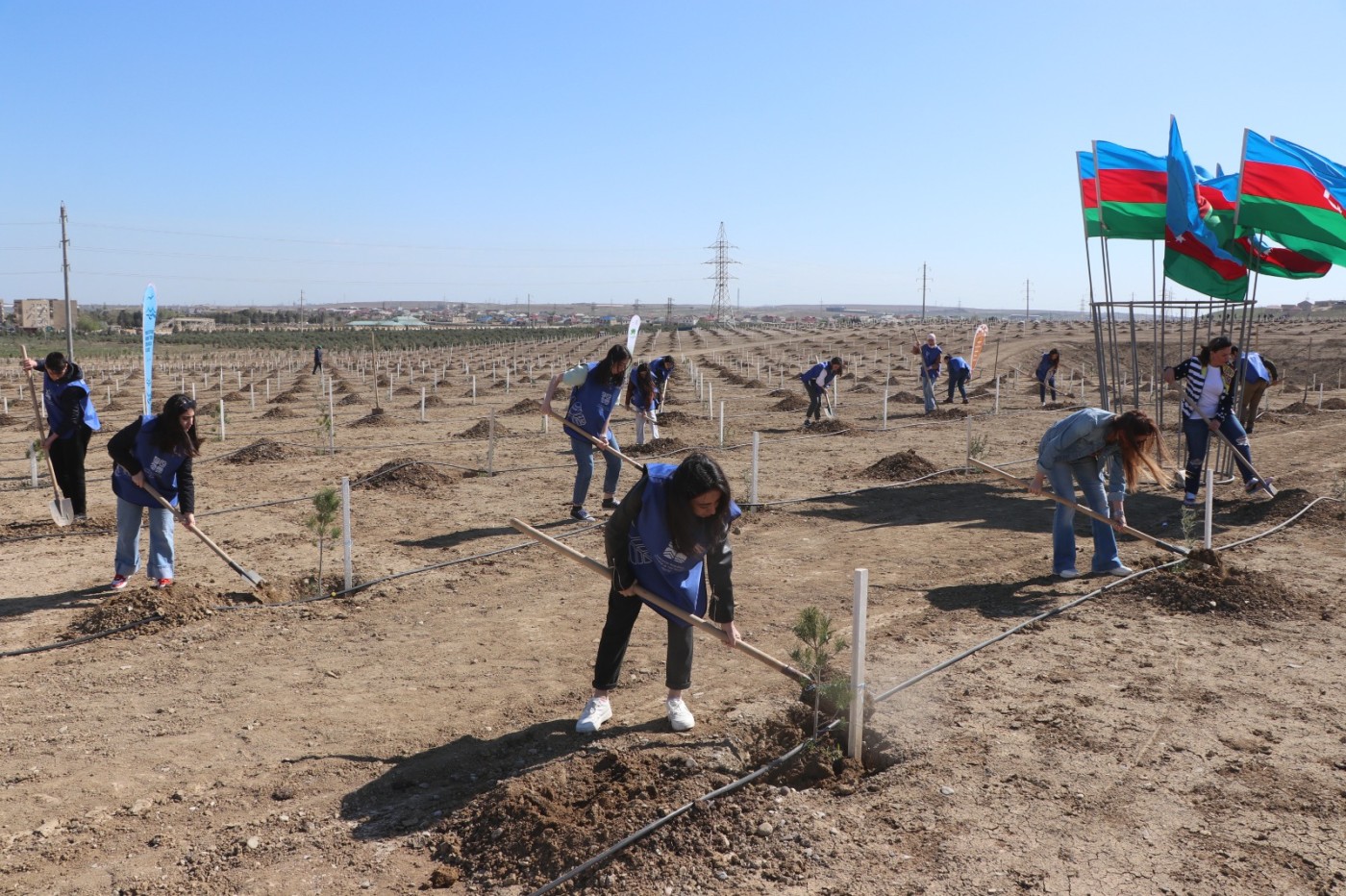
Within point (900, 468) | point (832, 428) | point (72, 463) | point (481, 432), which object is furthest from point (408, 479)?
point (832, 428)

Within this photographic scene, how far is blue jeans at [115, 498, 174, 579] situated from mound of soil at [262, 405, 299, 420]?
51.9 ft

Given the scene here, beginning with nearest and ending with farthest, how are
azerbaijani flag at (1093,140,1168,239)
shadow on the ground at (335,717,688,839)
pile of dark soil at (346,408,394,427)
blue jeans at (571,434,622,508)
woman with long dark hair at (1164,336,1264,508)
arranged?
shadow on the ground at (335,717,688,839), blue jeans at (571,434,622,508), woman with long dark hair at (1164,336,1264,508), azerbaijani flag at (1093,140,1168,239), pile of dark soil at (346,408,394,427)

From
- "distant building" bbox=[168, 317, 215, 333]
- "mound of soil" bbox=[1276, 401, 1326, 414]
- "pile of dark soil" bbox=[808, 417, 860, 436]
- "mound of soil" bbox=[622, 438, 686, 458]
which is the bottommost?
"mound of soil" bbox=[622, 438, 686, 458]

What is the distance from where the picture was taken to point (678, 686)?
493cm

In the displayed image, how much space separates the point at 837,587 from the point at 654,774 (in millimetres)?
3675

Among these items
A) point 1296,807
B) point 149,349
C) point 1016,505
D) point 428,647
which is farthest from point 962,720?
point 149,349

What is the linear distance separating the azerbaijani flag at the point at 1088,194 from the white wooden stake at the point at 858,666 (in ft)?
30.6

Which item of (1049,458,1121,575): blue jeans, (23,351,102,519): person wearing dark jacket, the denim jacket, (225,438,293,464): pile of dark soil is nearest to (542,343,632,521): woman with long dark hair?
the denim jacket

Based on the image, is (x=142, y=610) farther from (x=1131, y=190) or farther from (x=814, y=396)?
(x=814, y=396)

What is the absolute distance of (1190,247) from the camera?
1134cm

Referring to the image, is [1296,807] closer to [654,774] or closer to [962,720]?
[962,720]

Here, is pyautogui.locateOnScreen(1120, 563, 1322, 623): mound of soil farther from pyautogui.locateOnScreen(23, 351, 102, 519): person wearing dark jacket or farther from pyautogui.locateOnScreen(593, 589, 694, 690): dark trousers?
pyautogui.locateOnScreen(23, 351, 102, 519): person wearing dark jacket

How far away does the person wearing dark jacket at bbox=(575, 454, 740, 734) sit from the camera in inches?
164

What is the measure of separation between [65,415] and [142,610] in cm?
327
